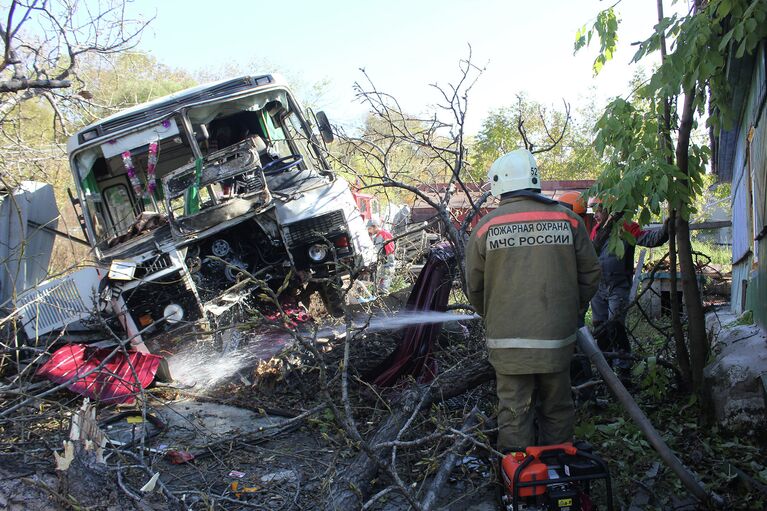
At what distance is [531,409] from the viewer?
10.5 feet

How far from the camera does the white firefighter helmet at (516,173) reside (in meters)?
3.17

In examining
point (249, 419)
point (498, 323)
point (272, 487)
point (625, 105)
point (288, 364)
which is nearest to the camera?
point (498, 323)

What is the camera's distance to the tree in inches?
126

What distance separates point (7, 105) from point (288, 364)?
189 inches

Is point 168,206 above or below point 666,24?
below

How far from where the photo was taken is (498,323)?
124 inches

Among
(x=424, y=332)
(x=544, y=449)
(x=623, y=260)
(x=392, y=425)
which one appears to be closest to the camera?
(x=544, y=449)

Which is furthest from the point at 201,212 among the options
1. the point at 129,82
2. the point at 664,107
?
the point at 129,82

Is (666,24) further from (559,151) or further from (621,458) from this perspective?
(559,151)

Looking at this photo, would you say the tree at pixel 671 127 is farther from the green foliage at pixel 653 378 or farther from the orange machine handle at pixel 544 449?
the orange machine handle at pixel 544 449

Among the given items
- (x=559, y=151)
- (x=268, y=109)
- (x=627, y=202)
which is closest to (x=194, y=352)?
(x=268, y=109)

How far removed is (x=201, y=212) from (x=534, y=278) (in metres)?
4.27

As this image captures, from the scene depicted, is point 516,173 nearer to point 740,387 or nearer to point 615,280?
point 740,387

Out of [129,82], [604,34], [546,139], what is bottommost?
[546,139]
